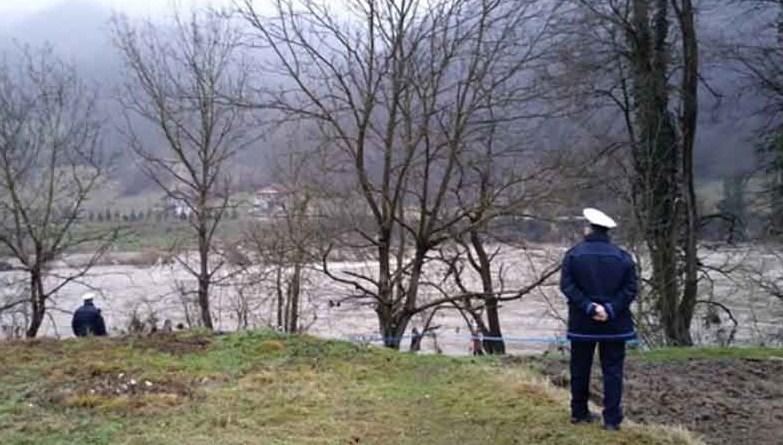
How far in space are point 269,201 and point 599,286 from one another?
17.9 metres

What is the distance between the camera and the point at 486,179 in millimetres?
17344

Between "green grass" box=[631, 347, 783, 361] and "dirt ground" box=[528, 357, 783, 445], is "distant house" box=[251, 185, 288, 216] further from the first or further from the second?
"dirt ground" box=[528, 357, 783, 445]

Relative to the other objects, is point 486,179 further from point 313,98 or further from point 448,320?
point 448,320

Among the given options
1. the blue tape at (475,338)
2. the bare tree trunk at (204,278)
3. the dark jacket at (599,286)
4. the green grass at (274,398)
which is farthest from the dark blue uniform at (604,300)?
the bare tree trunk at (204,278)

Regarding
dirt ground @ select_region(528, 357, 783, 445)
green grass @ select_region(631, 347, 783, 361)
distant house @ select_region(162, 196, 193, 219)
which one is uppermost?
distant house @ select_region(162, 196, 193, 219)

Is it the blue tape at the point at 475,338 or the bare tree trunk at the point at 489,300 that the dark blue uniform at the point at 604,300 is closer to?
the blue tape at the point at 475,338

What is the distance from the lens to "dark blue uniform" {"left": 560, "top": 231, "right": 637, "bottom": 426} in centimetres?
618

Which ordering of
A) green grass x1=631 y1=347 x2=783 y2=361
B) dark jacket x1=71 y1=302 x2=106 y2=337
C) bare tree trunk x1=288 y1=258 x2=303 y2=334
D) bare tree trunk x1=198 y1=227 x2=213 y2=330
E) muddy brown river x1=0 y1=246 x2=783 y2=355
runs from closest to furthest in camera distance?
green grass x1=631 y1=347 x2=783 y2=361 < dark jacket x1=71 y1=302 x2=106 y2=337 < muddy brown river x1=0 y1=246 x2=783 y2=355 < bare tree trunk x1=288 y1=258 x2=303 y2=334 < bare tree trunk x1=198 y1=227 x2=213 y2=330

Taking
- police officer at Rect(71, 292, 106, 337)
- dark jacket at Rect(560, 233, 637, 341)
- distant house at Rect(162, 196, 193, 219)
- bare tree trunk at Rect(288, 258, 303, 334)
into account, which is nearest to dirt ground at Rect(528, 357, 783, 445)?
dark jacket at Rect(560, 233, 637, 341)

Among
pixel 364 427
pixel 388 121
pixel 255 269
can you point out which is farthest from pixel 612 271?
pixel 255 269

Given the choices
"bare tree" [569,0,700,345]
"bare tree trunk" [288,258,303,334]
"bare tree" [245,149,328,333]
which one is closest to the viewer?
"bare tree" [569,0,700,345]

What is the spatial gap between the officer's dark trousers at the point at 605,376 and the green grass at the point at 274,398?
0.18m

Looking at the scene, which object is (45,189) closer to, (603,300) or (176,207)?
(176,207)

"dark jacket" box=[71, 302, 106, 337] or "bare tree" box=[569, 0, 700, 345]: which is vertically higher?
"bare tree" box=[569, 0, 700, 345]
